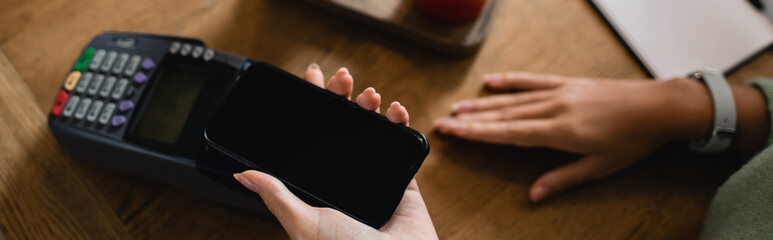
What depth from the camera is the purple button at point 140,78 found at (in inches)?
14.3

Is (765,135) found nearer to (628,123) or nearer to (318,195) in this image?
(628,123)

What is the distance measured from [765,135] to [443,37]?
0.31 m

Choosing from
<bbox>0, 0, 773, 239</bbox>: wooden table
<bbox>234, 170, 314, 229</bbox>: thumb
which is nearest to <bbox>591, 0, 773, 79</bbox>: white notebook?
<bbox>0, 0, 773, 239</bbox>: wooden table

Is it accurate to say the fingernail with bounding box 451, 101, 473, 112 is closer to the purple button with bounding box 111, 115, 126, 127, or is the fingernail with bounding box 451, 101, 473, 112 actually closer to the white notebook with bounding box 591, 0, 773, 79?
the white notebook with bounding box 591, 0, 773, 79

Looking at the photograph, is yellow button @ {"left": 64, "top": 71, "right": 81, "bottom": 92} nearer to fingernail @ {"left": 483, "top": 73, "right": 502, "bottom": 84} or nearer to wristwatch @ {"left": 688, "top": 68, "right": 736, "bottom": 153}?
fingernail @ {"left": 483, "top": 73, "right": 502, "bottom": 84}

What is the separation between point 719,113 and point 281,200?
409 mm

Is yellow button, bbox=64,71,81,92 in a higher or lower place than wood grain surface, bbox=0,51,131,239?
higher

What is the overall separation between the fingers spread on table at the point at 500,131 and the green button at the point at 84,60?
30cm

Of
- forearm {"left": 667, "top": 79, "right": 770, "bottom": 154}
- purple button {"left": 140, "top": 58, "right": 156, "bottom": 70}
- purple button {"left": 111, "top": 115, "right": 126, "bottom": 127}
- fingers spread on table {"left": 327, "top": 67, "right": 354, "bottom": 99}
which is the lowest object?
forearm {"left": 667, "top": 79, "right": 770, "bottom": 154}

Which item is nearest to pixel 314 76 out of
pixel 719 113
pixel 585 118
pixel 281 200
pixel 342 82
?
pixel 342 82

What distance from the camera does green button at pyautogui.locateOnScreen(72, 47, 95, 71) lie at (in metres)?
0.38

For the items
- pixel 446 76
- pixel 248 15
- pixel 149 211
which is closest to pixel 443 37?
pixel 446 76

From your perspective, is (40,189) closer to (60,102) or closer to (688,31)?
(60,102)

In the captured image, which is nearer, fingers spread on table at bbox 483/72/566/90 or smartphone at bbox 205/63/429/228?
smartphone at bbox 205/63/429/228
